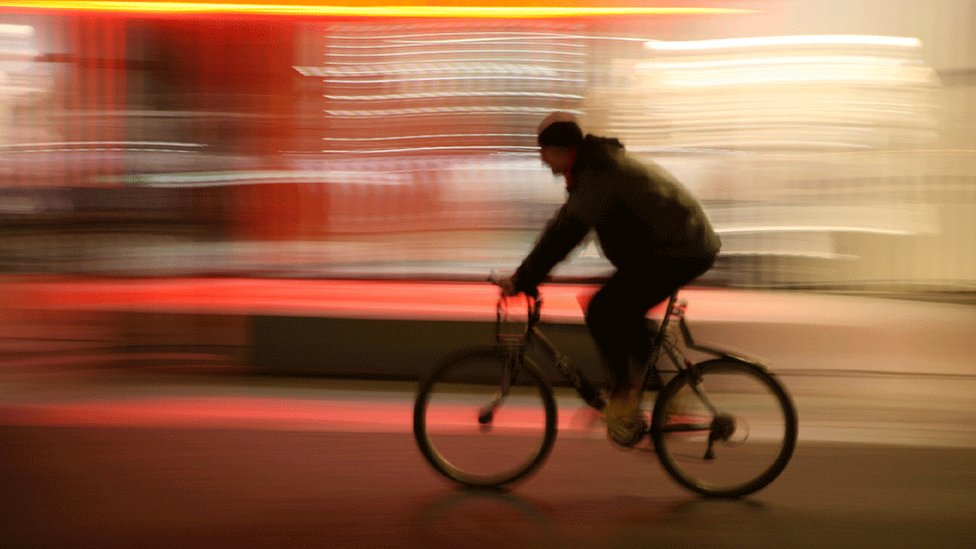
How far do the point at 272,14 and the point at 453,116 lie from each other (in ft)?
5.38

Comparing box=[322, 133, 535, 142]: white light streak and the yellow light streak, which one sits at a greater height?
the yellow light streak

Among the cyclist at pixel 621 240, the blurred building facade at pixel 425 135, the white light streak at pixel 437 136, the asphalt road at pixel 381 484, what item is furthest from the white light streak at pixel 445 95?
the cyclist at pixel 621 240

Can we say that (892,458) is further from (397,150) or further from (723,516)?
(397,150)

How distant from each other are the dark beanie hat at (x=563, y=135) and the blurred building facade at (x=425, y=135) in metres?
4.09

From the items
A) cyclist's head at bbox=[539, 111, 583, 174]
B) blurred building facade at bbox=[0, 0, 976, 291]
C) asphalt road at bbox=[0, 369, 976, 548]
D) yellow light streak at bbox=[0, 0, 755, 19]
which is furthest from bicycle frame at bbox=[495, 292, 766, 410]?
yellow light streak at bbox=[0, 0, 755, 19]

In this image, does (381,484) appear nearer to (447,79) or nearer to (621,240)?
(621,240)

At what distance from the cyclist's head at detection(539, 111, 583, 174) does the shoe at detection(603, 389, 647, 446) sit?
3.31 ft

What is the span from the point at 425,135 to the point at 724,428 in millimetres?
4737

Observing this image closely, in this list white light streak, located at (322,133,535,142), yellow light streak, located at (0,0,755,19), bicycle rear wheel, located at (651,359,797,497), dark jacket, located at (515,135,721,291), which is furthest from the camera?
white light streak, located at (322,133,535,142)

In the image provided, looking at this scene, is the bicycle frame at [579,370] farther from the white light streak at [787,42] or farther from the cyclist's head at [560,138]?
the white light streak at [787,42]

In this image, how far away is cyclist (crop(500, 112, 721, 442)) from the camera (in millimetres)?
4582

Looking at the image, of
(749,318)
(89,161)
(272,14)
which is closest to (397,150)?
(272,14)

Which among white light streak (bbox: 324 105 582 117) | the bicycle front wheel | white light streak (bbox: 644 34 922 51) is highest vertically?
white light streak (bbox: 644 34 922 51)

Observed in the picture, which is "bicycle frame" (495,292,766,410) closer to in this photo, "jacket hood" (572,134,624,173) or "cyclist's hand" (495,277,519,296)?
"cyclist's hand" (495,277,519,296)
